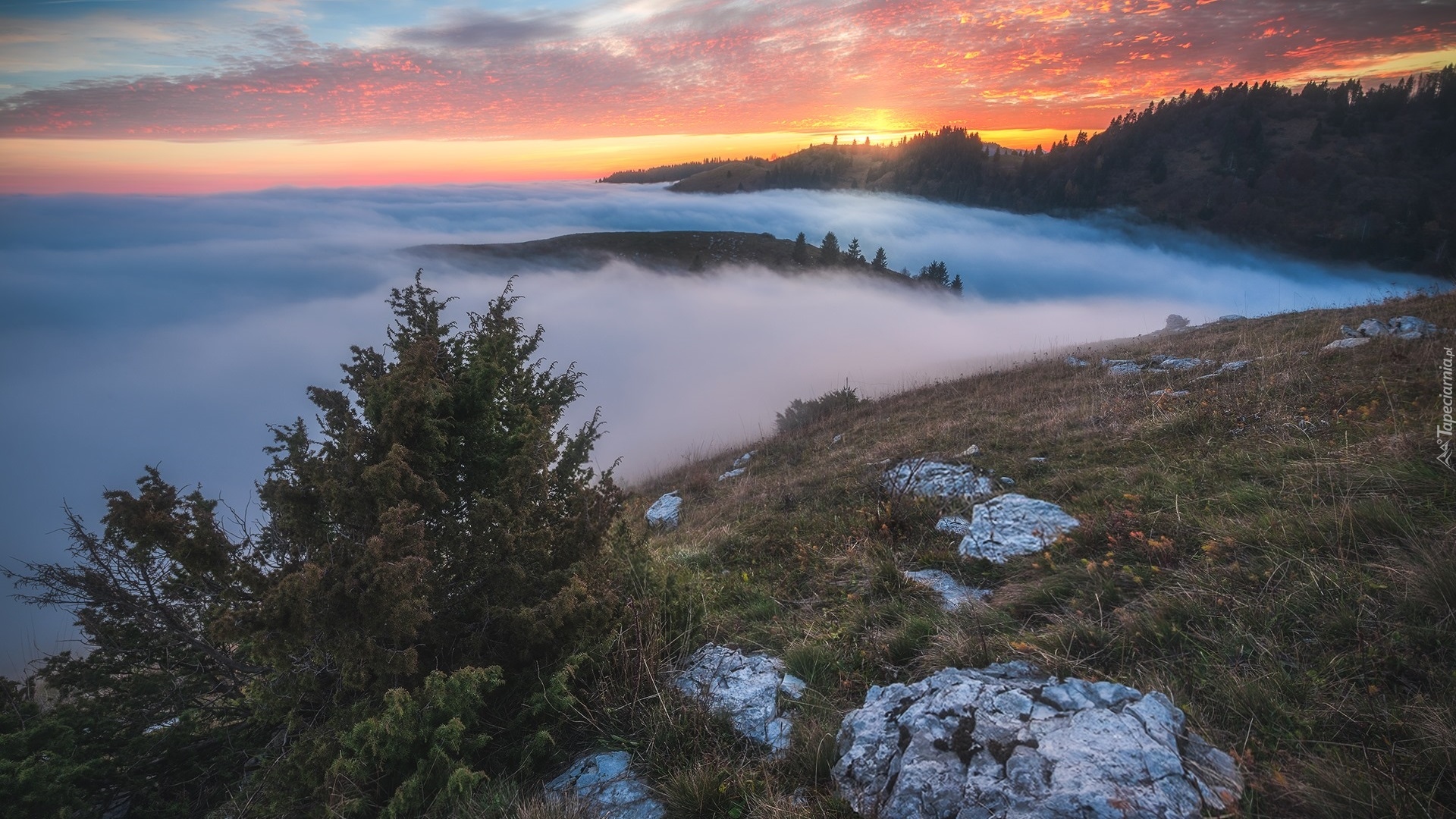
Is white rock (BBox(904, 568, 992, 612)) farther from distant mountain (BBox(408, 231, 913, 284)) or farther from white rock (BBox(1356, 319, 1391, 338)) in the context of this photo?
distant mountain (BBox(408, 231, 913, 284))

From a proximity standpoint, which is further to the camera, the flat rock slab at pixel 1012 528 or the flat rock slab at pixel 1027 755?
the flat rock slab at pixel 1012 528

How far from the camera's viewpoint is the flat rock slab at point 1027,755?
6.98 feet

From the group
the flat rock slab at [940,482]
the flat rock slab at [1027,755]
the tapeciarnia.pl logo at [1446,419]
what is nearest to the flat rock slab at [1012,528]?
the flat rock slab at [940,482]

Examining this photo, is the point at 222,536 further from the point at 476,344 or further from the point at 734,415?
the point at 734,415

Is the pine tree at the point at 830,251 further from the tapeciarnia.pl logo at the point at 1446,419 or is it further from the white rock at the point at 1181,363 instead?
the tapeciarnia.pl logo at the point at 1446,419

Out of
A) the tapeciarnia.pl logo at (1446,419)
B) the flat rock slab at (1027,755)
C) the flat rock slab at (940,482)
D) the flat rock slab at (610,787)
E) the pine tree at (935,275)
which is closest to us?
the flat rock slab at (1027,755)

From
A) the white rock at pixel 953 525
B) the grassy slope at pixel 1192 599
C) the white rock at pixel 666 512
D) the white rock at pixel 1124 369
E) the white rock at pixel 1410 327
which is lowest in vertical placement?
the white rock at pixel 666 512

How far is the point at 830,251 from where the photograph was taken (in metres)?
110

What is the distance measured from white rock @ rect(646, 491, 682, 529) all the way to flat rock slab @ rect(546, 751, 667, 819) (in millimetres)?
8785

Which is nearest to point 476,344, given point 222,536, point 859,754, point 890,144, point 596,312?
point 222,536

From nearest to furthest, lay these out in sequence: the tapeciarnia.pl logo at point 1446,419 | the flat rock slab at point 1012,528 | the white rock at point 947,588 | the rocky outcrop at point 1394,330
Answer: the tapeciarnia.pl logo at point 1446,419
the white rock at point 947,588
the flat rock slab at point 1012,528
the rocky outcrop at point 1394,330

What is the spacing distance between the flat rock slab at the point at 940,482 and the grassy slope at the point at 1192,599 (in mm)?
439

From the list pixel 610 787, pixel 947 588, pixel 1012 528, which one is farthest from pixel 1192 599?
pixel 610 787

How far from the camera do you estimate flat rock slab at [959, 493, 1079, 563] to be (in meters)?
5.27
